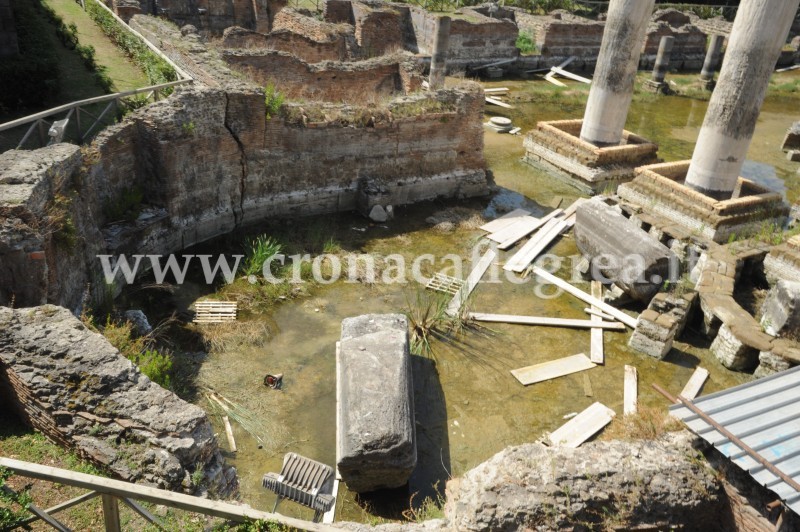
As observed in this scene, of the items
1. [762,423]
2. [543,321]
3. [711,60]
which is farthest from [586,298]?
[711,60]

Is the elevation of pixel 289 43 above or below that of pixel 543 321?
above

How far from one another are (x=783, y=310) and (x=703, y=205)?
127 inches

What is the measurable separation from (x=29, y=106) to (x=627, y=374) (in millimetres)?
10806

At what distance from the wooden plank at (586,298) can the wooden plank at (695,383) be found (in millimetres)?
1156

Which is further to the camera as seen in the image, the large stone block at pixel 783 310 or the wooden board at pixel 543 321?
the wooden board at pixel 543 321

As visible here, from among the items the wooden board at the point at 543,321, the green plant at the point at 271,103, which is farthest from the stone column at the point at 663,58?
the green plant at the point at 271,103

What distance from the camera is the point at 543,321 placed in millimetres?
9359

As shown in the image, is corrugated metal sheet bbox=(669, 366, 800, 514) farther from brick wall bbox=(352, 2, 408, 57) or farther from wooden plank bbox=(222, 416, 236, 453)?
brick wall bbox=(352, 2, 408, 57)

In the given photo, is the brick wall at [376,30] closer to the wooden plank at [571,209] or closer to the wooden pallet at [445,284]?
the wooden plank at [571,209]

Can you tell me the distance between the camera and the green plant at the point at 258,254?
973 cm

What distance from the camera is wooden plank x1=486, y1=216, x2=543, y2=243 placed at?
11.6m

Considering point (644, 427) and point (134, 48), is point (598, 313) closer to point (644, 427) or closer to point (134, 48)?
point (644, 427)

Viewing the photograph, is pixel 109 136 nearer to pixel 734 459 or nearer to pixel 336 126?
pixel 336 126

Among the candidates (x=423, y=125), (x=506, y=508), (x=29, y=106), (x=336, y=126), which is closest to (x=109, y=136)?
(x=29, y=106)
